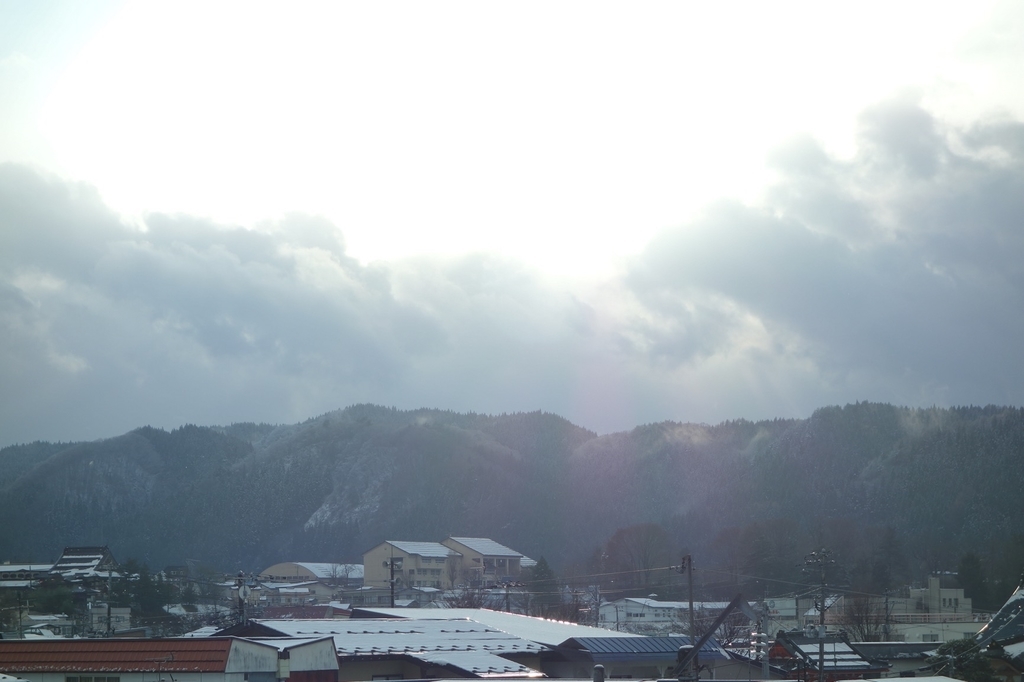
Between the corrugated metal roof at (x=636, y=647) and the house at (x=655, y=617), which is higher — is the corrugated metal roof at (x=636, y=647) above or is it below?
above

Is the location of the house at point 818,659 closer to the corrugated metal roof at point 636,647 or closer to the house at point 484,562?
the corrugated metal roof at point 636,647

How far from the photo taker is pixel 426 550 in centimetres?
9675

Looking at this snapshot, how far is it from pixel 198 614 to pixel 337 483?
11452 centimetres

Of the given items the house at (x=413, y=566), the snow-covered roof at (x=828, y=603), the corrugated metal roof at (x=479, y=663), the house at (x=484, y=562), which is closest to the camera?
the corrugated metal roof at (x=479, y=663)

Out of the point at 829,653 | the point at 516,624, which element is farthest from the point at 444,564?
the point at 829,653

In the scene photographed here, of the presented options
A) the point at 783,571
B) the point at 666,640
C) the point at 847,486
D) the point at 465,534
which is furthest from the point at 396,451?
the point at 666,640

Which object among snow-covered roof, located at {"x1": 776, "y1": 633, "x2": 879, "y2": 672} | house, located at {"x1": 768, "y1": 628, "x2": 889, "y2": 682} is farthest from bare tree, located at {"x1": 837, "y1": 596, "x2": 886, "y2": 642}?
snow-covered roof, located at {"x1": 776, "y1": 633, "x2": 879, "y2": 672}

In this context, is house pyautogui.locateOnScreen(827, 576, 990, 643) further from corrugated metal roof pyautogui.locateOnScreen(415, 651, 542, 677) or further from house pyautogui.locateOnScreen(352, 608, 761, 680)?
corrugated metal roof pyautogui.locateOnScreen(415, 651, 542, 677)

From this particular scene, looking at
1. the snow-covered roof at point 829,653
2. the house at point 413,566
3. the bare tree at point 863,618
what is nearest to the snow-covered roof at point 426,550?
the house at point 413,566

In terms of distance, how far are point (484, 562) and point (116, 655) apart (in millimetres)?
77589

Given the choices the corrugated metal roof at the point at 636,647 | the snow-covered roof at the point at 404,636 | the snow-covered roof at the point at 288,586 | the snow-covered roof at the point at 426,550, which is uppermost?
the snow-covered roof at the point at 426,550

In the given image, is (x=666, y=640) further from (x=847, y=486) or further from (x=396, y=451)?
(x=396, y=451)

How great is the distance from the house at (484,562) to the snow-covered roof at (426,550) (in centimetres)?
120

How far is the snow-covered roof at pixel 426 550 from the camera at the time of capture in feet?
309
